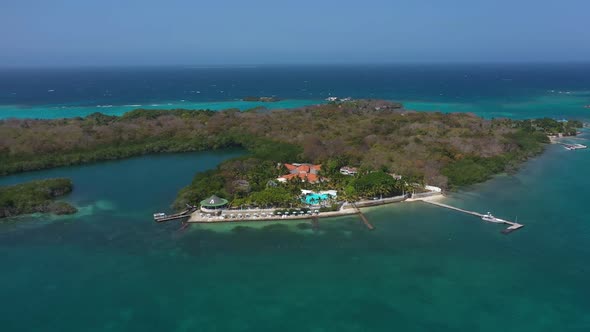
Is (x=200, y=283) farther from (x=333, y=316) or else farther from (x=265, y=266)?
(x=333, y=316)

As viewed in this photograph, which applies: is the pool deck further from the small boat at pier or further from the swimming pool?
the small boat at pier

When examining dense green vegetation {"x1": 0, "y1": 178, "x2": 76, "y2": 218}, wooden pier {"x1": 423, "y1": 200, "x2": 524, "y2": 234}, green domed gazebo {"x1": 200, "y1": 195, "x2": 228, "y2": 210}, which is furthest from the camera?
dense green vegetation {"x1": 0, "y1": 178, "x2": 76, "y2": 218}

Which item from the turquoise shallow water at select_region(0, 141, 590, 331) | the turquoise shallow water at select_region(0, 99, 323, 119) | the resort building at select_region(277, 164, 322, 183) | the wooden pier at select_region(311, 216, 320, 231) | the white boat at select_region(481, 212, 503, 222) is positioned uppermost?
the turquoise shallow water at select_region(0, 99, 323, 119)

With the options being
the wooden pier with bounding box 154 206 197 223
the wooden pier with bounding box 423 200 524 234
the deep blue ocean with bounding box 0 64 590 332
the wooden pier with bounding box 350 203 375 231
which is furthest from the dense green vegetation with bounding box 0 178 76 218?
the wooden pier with bounding box 423 200 524 234

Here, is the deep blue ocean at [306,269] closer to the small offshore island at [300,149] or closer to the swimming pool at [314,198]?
the small offshore island at [300,149]

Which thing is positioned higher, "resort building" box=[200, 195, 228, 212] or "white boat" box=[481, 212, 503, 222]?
"resort building" box=[200, 195, 228, 212]

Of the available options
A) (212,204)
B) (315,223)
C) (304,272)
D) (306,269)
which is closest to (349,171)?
(315,223)
